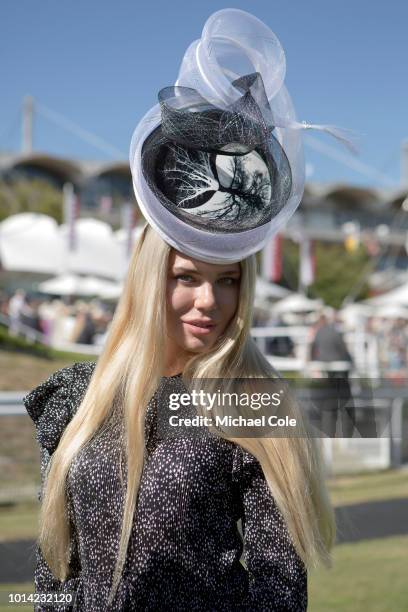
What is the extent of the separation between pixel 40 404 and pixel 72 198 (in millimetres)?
23239

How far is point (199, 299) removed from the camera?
1.58 m

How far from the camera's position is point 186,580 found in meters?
Answer: 1.48

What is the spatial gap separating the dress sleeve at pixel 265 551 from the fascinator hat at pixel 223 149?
367 millimetres

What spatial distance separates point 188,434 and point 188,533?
0.53ft

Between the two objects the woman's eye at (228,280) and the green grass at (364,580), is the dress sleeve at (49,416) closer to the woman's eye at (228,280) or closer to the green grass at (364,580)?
the woman's eye at (228,280)

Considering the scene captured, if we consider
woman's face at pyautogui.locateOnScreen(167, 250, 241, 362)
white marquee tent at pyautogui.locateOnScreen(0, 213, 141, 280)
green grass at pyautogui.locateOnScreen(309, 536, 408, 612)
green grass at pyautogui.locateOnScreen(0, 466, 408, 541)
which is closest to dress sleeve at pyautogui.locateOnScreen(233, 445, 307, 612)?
woman's face at pyautogui.locateOnScreen(167, 250, 241, 362)

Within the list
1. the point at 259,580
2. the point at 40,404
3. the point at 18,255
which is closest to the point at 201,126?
the point at 40,404

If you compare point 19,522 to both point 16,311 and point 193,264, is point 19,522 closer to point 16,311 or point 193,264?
point 193,264

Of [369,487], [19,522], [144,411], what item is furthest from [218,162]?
[369,487]

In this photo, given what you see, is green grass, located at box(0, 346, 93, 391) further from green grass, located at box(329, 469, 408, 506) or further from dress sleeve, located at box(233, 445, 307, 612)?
dress sleeve, located at box(233, 445, 307, 612)

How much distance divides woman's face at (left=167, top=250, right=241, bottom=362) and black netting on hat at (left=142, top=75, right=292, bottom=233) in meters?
0.08

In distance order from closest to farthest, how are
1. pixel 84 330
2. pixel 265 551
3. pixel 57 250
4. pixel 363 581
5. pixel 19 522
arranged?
pixel 265 551 → pixel 363 581 → pixel 19 522 → pixel 84 330 → pixel 57 250

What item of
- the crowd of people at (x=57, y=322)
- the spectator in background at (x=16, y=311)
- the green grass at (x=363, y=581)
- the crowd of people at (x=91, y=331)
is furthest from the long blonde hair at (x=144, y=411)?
the spectator in background at (x=16, y=311)

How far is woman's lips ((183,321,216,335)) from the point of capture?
5.23ft
